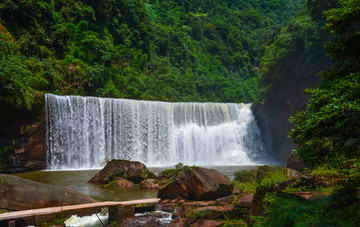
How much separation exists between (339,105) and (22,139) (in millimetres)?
16600

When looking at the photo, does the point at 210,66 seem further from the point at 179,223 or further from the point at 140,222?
the point at 140,222

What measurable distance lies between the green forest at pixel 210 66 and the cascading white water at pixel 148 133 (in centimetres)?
A: 269

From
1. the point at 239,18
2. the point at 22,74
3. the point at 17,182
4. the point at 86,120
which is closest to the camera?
the point at 17,182

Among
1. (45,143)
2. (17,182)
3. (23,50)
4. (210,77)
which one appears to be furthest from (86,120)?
(210,77)

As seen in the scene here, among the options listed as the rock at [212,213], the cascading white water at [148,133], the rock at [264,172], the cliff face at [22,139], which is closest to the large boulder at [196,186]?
the rock at [264,172]

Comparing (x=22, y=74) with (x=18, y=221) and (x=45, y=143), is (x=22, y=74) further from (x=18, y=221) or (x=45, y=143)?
(x=18, y=221)

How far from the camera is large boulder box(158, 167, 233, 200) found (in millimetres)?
7109

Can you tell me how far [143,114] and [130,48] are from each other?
1519cm

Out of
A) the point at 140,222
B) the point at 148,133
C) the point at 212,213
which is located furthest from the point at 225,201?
the point at 148,133

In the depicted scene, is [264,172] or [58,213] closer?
[58,213]

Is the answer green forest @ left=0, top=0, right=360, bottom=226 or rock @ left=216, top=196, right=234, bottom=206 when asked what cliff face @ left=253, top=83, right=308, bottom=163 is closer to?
green forest @ left=0, top=0, right=360, bottom=226

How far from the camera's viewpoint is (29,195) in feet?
18.9

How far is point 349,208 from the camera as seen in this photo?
289 cm

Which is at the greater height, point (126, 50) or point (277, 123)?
point (126, 50)
